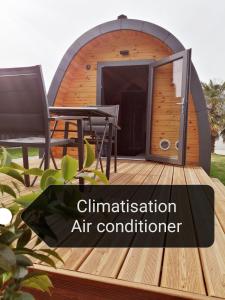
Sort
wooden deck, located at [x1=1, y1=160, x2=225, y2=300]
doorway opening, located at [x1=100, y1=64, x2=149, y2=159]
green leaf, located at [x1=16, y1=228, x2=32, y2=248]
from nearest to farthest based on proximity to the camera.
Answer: green leaf, located at [x1=16, y1=228, x2=32, y2=248] < wooden deck, located at [x1=1, y1=160, x2=225, y2=300] < doorway opening, located at [x1=100, y1=64, x2=149, y2=159]

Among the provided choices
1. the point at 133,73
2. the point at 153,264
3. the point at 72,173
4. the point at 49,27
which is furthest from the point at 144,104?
the point at 72,173

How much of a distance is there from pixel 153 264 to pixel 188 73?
4146 mm

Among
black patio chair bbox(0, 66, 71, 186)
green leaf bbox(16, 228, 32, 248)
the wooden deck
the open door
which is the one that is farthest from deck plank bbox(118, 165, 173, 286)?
the open door

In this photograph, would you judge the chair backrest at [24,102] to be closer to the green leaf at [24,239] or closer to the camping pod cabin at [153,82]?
the green leaf at [24,239]

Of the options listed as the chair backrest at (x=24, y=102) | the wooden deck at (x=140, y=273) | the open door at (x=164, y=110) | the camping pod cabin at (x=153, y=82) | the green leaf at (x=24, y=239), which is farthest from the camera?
the open door at (x=164, y=110)

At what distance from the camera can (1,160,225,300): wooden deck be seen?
99cm

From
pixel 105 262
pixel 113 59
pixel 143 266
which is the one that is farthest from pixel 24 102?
pixel 113 59

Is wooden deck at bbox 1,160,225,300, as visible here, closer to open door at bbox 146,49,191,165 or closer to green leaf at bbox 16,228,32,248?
green leaf at bbox 16,228,32,248

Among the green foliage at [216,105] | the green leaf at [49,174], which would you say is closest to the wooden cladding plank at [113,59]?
the green leaf at [49,174]

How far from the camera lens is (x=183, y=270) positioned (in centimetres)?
114

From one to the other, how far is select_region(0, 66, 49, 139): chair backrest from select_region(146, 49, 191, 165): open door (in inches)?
131

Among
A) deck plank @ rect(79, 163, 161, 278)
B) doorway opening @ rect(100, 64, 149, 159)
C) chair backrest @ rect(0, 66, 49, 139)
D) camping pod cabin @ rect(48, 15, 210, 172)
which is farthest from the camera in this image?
doorway opening @ rect(100, 64, 149, 159)

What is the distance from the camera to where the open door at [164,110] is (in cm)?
514

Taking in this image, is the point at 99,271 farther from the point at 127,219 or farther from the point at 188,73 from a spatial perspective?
the point at 188,73
